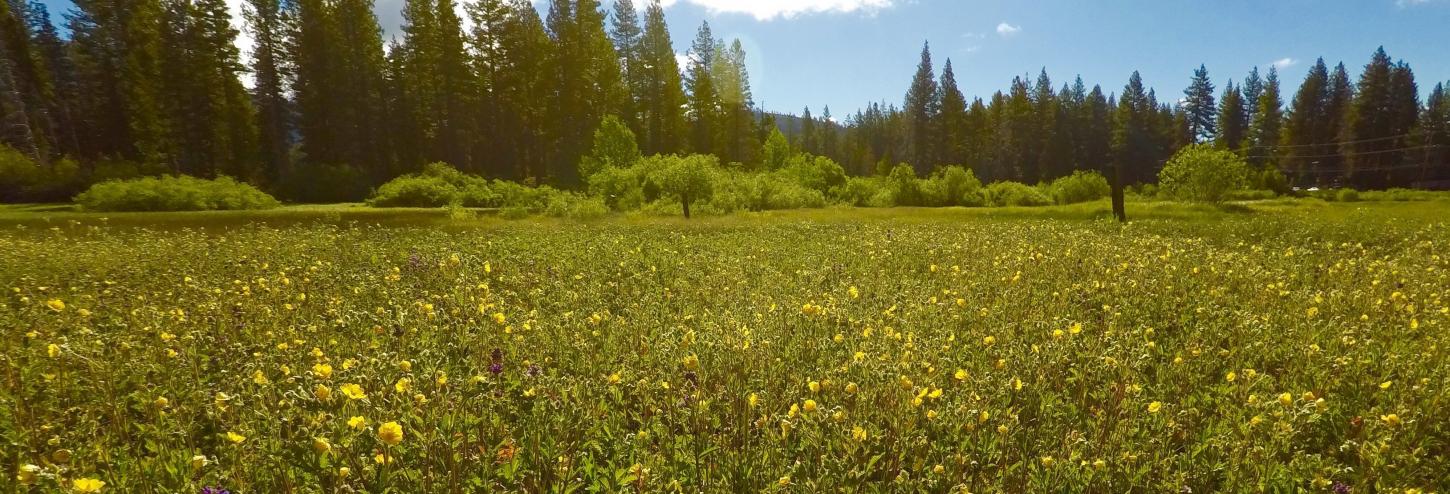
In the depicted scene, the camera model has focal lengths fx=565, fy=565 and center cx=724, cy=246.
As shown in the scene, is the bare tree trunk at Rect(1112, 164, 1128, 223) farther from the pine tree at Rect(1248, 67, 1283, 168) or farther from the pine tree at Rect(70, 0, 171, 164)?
the pine tree at Rect(1248, 67, 1283, 168)

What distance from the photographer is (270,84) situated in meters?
46.3

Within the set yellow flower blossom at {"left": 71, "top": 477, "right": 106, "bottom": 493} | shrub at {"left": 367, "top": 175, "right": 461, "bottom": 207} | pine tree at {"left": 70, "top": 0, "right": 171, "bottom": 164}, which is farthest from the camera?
pine tree at {"left": 70, "top": 0, "right": 171, "bottom": 164}

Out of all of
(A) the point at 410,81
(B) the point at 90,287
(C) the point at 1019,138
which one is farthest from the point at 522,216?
(C) the point at 1019,138

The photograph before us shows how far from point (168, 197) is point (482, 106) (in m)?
28.5

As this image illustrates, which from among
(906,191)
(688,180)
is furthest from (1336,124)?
(688,180)

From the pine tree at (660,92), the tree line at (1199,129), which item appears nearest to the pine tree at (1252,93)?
the tree line at (1199,129)

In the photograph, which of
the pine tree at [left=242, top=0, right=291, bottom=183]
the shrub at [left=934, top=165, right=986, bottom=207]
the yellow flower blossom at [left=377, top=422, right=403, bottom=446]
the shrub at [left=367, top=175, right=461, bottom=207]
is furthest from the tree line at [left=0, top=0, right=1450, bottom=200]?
the yellow flower blossom at [left=377, top=422, right=403, bottom=446]

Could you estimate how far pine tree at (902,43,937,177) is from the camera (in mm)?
86938

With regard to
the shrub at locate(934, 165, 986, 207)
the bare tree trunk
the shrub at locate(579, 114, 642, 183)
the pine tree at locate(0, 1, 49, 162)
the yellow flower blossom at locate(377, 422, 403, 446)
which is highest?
the pine tree at locate(0, 1, 49, 162)

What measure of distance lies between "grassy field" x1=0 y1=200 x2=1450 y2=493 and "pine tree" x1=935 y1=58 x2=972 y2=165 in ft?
275

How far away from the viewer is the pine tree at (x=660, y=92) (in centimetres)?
6169

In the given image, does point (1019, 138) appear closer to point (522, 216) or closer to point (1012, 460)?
point (522, 216)

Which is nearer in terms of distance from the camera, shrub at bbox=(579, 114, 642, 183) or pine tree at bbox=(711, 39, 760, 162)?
shrub at bbox=(579, 114, 642, 183)

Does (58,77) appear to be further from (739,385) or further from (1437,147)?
(1437,147)
